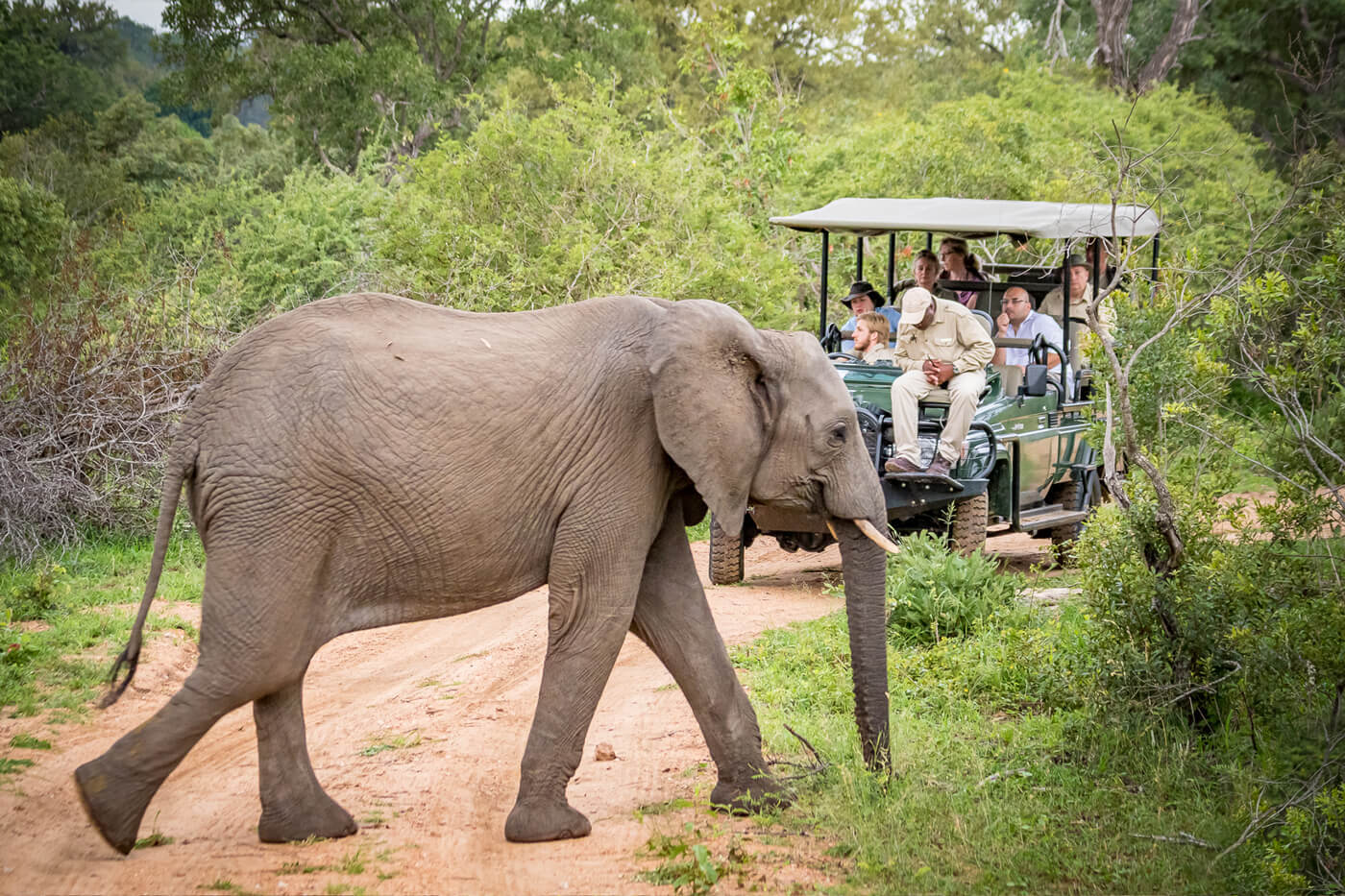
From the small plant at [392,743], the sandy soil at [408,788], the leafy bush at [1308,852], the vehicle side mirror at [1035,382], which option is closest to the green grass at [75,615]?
the sandy soil at [408,788]

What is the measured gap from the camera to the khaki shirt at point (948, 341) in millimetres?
9570

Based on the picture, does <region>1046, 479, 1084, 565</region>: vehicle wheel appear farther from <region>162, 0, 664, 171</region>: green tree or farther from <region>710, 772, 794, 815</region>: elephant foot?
<region>162, 0, 664, 171</region>: green tree

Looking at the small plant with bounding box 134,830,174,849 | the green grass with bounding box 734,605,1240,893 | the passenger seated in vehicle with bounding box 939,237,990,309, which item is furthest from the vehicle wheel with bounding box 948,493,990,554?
the small plant with bounding box 134,830,174,849

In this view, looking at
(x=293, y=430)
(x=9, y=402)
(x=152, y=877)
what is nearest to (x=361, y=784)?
(x=152, y=877)

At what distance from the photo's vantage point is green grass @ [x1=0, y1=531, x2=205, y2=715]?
283 inches

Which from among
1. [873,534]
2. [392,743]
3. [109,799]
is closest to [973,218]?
[873,534]

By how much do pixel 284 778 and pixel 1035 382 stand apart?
7128 mm

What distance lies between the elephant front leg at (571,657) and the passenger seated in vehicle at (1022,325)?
6.76m

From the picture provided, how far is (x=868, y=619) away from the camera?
17.2ft

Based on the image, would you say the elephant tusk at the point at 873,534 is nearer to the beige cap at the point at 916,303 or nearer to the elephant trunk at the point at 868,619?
the elephant trunk at the point at 868,619

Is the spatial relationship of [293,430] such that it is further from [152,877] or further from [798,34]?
[798,34]

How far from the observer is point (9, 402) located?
407 inches

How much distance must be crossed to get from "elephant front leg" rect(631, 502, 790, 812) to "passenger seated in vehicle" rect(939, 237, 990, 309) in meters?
7.01

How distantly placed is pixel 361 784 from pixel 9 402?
6066 mm
